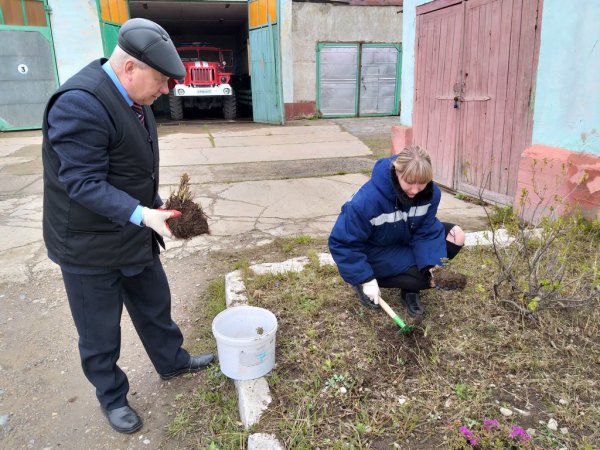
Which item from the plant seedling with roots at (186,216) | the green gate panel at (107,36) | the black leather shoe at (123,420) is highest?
the green gate panel at (107,36)

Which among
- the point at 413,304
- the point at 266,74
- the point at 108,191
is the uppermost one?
the point at 266,74

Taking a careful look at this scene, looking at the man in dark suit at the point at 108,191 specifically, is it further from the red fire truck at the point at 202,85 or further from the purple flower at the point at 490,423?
the red fire truck at the point at 202,85

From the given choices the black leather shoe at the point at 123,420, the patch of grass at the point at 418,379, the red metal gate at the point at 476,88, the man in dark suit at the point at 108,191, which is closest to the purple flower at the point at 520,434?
the patch of grass at the point at 418,379

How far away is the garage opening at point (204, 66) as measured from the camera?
1370 centimetres

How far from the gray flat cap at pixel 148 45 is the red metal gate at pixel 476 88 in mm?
3593

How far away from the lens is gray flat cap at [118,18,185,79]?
5.98 feet

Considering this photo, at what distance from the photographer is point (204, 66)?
1378 cm

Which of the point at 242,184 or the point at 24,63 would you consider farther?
the point at 24,63

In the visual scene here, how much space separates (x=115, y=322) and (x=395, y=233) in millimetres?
1529

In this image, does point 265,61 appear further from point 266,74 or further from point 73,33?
point 73,33

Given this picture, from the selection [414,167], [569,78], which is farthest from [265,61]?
[414,167]

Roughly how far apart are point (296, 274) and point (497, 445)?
6.05ft

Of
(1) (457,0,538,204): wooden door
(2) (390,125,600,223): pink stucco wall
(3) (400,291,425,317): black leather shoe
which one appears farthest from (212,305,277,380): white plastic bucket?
(1) (457,0,538,204): wooden door

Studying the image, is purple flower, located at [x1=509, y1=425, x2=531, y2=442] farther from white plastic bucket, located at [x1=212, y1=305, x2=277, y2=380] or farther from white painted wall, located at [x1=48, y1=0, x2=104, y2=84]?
white painted wall, located at [x1=48, y1=0, x2=104, y2=84]
